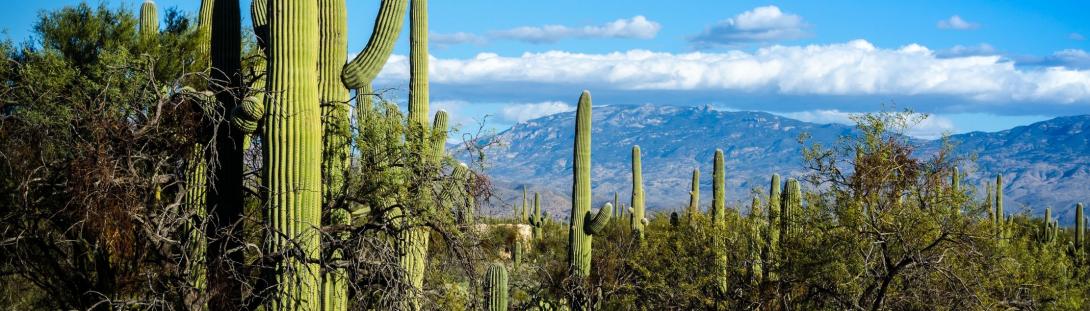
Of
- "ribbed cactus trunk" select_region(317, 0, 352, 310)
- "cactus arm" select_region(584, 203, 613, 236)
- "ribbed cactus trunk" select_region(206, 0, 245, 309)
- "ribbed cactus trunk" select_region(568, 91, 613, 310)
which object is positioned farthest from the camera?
"ribbed cactus trunk" select_region(568, 91, 613, 310)

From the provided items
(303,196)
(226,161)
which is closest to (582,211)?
(226,161)

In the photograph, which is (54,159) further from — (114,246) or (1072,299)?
(1072,299)

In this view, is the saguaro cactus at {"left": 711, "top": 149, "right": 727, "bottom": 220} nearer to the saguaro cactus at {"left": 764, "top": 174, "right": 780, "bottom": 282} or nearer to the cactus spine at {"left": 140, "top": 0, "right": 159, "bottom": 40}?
the saguaro cactus at {"left": 764, "top": 174, "right": 780, "bottom": 282}

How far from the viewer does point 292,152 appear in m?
10.6

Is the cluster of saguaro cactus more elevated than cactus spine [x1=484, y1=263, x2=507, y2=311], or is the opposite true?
the cluster of saguaro cactus

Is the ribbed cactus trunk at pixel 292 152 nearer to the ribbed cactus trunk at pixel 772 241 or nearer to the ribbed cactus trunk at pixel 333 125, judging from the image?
the ribbed cactus trunk at pixel 333 125

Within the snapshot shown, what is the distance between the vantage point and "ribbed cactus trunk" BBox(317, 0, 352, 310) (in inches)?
446

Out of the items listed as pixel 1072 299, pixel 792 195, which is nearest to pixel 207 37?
pixel 792 195

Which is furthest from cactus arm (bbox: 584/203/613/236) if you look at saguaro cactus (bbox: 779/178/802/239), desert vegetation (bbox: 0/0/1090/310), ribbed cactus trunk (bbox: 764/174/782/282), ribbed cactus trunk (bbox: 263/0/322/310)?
ribbed cactus trunk (bbox: 263/0/322/310)

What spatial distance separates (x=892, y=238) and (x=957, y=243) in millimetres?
777

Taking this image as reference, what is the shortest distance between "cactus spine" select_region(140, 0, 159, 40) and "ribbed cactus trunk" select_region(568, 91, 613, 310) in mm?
7328

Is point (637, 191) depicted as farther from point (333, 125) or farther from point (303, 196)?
point (303, 196)

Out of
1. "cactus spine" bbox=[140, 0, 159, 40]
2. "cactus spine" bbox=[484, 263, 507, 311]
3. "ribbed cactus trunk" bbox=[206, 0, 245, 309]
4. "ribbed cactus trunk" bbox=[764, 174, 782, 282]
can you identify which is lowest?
"cactus spine" bbox=[484, 263, 507, 311]

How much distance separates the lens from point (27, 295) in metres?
17.5
